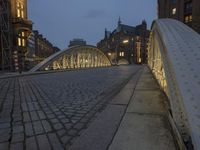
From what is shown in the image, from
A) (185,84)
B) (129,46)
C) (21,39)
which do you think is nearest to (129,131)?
(185,84)

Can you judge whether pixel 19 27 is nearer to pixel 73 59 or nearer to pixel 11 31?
pixel 11 31

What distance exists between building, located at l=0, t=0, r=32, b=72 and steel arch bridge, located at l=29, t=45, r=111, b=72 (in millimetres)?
4481

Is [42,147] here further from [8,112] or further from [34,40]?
[34,40]

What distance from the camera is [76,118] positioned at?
3760 mm

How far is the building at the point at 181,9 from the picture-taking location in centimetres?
3594

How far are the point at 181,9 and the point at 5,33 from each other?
39363 millimetres

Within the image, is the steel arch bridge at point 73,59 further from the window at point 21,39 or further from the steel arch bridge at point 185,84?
the steel arch bridge at point 185,84

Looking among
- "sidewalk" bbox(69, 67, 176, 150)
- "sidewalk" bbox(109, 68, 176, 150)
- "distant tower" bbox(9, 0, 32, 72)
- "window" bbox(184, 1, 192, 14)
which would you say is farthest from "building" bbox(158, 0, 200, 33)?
"sidewalk" bbox(69, 67, 176, 150)

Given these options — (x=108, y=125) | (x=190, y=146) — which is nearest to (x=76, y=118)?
(x=108, y=125)

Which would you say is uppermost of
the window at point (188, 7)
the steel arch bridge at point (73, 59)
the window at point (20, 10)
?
the window at point (188, 7)

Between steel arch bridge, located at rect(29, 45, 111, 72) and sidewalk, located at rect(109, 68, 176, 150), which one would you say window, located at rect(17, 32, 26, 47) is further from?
sidewalk, located at rect(109, 68, 176, 150)

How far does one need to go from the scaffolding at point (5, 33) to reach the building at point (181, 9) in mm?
35460

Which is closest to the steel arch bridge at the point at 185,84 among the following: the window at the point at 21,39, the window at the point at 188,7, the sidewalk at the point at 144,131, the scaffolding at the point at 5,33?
the sidewalk at the point at 144,131

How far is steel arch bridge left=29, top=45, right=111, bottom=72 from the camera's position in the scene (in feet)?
80.4
